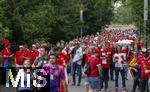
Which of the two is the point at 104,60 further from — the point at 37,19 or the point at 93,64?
the point at 37,19

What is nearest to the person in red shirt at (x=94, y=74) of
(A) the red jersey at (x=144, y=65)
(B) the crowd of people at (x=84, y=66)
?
(B) the crowd of people at (x=84, y=66)

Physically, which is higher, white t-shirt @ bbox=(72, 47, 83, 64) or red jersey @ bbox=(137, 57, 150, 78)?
red jersey @ bbox=(137, 57, 150, 78)

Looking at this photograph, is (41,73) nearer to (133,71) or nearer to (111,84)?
(133,71)

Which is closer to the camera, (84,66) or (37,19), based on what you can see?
(84,66)

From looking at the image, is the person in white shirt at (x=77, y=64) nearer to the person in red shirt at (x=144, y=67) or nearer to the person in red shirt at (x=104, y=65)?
the person in red shirt at (x=104, y=65)

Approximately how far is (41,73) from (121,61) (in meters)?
8.87

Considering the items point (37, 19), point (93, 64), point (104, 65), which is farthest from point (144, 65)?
point (37, 19)

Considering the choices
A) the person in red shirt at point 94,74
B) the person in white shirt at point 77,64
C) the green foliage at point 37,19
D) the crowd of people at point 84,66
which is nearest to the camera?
the crowd of people at point 84,66


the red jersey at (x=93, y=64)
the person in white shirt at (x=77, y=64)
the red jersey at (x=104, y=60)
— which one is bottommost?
the person in white shirt at (x=77, y=64)

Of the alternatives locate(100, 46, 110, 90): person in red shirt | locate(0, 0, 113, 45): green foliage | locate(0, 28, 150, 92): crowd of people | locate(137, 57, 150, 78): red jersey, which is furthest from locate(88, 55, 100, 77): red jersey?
locate(0, 0, 113, 45): green foliage

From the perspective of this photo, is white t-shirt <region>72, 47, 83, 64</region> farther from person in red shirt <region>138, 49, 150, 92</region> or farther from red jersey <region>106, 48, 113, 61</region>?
person in red shirt <region>138, 49, 150, 92</region>

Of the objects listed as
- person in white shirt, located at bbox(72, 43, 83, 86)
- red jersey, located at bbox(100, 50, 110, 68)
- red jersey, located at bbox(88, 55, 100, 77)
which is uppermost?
red jersey, located at bbox(88, 55, 100, 77)

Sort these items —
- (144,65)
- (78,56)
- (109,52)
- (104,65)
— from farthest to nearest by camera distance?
1. (78,56)
2. (109,52)
3. (104,65)
4. (144,65)

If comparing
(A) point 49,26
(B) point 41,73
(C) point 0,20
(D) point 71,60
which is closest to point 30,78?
(B) point 41,73
